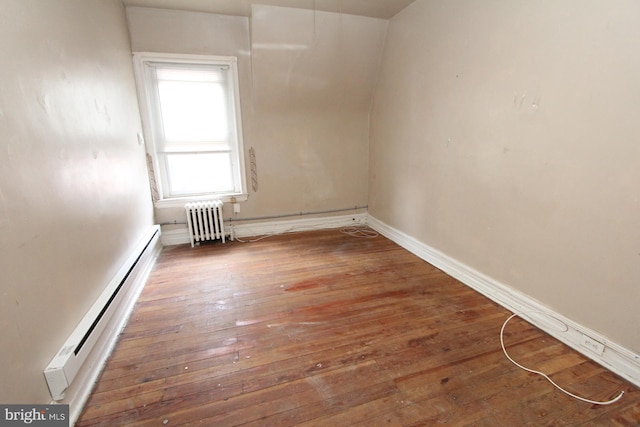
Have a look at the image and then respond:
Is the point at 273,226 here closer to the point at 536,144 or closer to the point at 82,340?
the point at 82,340

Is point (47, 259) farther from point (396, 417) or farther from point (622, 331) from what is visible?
point (622, 331)

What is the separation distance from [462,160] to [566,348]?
150 cm

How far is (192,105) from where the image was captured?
10.9 ft

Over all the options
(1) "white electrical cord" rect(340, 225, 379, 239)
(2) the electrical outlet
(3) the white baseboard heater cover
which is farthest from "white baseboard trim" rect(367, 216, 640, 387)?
(3) the white baseboard heater cover

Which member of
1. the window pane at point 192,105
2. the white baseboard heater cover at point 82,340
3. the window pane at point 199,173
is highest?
the window pane at point 192,105

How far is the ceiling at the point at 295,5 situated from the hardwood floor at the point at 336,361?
269cm

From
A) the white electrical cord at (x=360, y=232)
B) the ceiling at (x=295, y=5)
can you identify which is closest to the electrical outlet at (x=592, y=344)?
the white electrical cord at (x=360, y=232)

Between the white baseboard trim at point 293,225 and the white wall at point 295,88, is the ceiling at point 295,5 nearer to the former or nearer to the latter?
the white wall at point 295,88

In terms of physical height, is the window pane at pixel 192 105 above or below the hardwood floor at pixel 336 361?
above

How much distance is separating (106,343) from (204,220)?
1844mm

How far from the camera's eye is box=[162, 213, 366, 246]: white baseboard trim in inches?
139

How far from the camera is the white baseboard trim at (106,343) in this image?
135 centimetres

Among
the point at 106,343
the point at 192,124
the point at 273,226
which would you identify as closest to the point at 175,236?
the point at 273,226

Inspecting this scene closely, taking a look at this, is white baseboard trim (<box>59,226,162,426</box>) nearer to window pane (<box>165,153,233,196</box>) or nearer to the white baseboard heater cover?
the white baseboard heater cover
